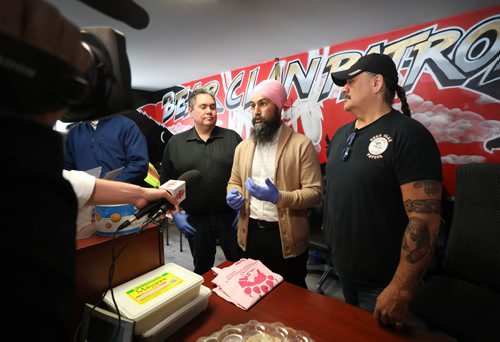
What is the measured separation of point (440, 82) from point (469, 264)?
64.1 inches

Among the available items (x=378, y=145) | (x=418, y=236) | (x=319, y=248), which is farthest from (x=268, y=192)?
(x=319, y=248)

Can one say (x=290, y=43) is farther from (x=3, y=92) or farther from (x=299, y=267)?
(x=3, y=92)

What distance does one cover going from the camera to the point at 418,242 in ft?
3.08

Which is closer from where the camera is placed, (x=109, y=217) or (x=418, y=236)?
(x=109, y=217)

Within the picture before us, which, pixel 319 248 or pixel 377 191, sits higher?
pixel 377 191

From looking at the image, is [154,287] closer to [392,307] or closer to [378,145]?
[392,307]

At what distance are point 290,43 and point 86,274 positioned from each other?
283 centimetres

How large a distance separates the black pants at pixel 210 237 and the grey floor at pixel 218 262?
411 mm

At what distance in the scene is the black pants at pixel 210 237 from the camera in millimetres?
1908

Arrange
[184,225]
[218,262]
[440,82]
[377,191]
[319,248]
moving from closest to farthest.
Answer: [377,191], [184,225], [440,82], [319,248], [218,262]

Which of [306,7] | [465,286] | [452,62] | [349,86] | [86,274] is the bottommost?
[465,286]

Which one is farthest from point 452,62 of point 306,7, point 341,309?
point 341,309

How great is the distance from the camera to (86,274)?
715mm

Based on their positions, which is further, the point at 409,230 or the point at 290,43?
the point at 290,43
